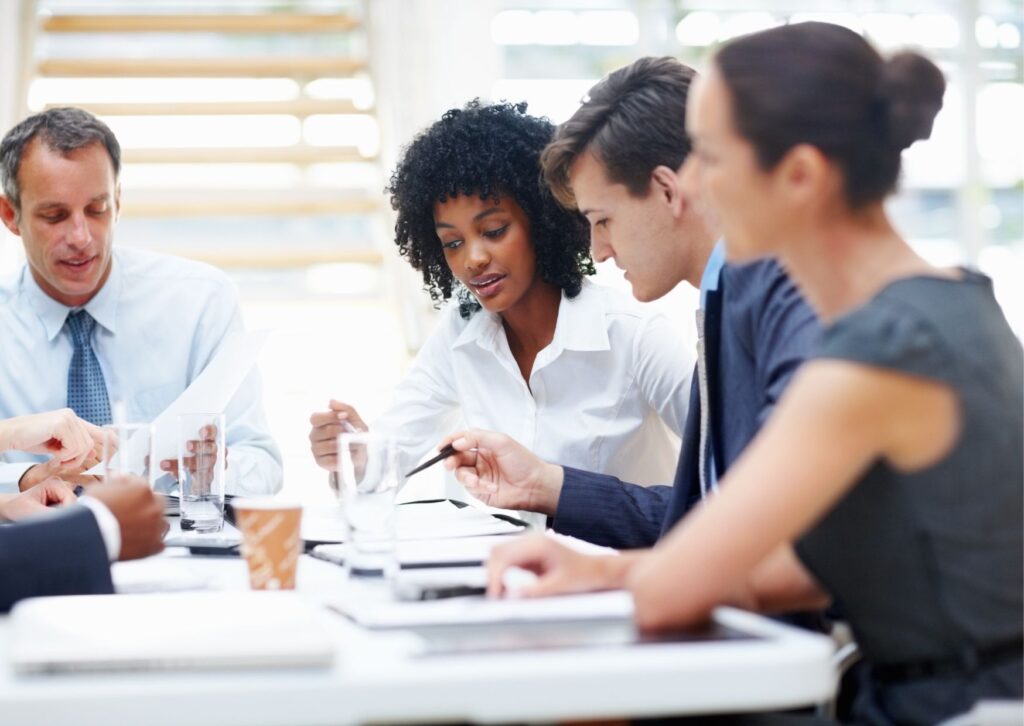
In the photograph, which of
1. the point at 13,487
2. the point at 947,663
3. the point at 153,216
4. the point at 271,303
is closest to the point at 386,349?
the point at 271,303

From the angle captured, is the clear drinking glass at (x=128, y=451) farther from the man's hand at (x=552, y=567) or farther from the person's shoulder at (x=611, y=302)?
the person's shoulder at (x=611, y=302)

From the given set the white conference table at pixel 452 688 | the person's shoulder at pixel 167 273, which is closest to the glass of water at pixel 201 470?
the white conference table at pixel 452 688

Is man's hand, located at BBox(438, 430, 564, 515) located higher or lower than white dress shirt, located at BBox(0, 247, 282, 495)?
lower

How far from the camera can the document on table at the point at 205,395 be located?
1738mm

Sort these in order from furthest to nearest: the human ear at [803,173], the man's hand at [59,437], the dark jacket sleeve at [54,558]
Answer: the man's hand at [59,437] < the dark jacket sleeve at [54,558] < the human ear at [803,173]

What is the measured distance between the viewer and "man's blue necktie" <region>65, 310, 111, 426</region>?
2.62 meters

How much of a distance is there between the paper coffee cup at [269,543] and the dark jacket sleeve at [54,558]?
154 millimetres

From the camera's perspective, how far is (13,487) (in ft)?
7.59

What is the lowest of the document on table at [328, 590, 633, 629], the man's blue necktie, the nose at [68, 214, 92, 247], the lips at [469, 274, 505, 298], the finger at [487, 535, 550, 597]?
the document on table at [328, 590, 633, 629]

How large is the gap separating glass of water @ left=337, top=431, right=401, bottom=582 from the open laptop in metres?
0.39

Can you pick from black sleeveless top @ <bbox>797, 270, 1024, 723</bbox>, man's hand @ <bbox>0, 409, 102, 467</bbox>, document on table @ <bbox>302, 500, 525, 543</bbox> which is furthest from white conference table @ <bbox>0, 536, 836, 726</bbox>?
man's hand @ <bbox>0, 409, 102, 467</bbox>

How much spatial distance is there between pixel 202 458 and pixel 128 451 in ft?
0.40

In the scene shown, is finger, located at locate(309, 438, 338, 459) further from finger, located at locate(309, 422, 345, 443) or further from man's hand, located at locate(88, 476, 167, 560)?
man's hand, located at locate(88, 476, 167, 560)

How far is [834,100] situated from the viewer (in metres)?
1.13
